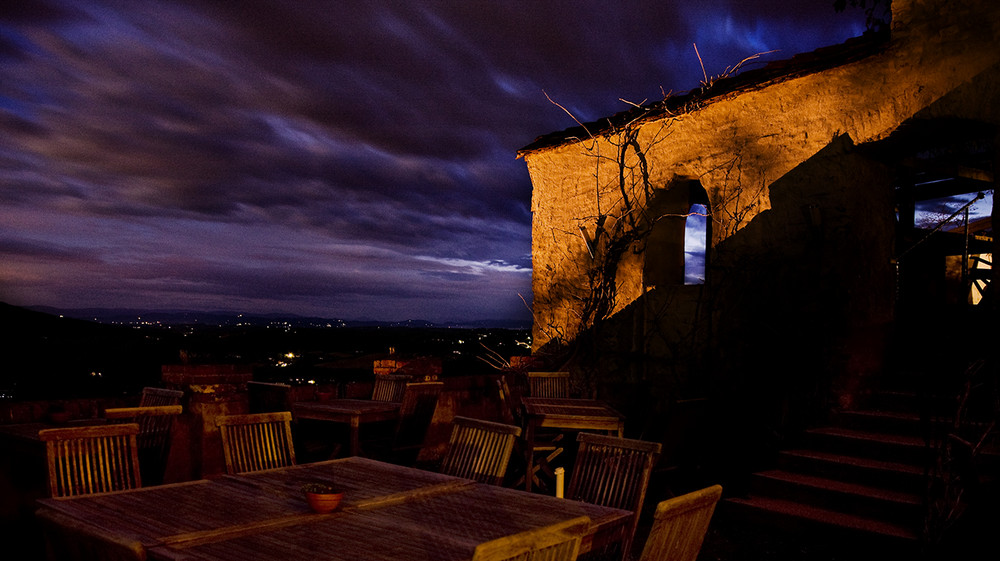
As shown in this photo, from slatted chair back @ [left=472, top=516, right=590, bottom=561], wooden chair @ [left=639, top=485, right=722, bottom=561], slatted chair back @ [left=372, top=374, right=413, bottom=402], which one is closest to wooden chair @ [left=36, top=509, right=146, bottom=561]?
slatted chair back @ [left=472, top=516, right=590, bottom=561]

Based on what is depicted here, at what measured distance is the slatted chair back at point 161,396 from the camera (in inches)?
179

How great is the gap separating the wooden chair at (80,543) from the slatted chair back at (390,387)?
4.24 metres

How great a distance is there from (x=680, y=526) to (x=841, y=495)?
3.59 m

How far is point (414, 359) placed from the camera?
23.6 feet

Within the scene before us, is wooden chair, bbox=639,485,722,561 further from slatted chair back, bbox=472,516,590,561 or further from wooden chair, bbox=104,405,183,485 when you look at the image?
wooden chair, bbox=104,405,183,485

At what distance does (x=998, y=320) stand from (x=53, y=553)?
230 inches

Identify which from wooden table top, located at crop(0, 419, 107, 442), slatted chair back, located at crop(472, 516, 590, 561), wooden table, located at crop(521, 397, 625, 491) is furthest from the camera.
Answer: wooden table, located at crop(521, 397, 625, 491)

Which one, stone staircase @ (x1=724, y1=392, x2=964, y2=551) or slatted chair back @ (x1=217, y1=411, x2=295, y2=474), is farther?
stone staircase @ (x1=724, y1=392, x2=964, y2=551)

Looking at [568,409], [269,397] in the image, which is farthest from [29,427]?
[568,409]

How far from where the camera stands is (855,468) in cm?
490

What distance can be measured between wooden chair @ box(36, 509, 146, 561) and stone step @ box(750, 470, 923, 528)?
466 centimetres

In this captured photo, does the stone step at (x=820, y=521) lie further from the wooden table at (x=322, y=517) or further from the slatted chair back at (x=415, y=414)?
the wooden table at (x=322, y=517)

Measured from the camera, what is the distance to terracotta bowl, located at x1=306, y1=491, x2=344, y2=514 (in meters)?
2.45

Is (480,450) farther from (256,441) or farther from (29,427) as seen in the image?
(29,427)
